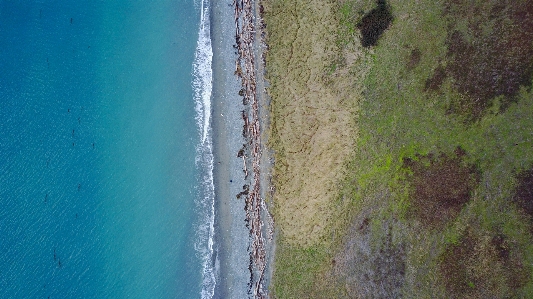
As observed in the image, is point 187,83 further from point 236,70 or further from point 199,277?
point 199,277

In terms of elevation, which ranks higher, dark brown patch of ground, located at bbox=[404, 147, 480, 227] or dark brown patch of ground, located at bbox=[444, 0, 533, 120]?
dark brown patch of ground, located at bbox=[444, 0, 533, 120]

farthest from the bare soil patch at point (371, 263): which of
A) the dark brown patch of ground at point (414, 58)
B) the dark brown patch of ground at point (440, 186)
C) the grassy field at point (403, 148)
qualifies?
the dark brown patch of ground at point (414, 58)

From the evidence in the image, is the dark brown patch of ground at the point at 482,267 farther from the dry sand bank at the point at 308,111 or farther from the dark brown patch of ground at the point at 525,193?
the dry sand bank at the point at 308,111

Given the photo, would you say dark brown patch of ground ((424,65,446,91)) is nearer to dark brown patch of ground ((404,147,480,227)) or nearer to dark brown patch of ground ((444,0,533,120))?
dark brown patch of ground ((444,0,533,120))

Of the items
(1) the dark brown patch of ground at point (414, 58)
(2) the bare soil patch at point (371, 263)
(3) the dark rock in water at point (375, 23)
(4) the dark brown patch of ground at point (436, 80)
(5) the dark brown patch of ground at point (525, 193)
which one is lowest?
(2) the bare soil patch at point (371, 263)

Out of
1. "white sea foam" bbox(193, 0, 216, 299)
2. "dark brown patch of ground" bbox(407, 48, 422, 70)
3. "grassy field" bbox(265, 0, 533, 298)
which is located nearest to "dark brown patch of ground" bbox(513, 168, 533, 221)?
"grassy field" bbox(265, 0, 533, 298)
